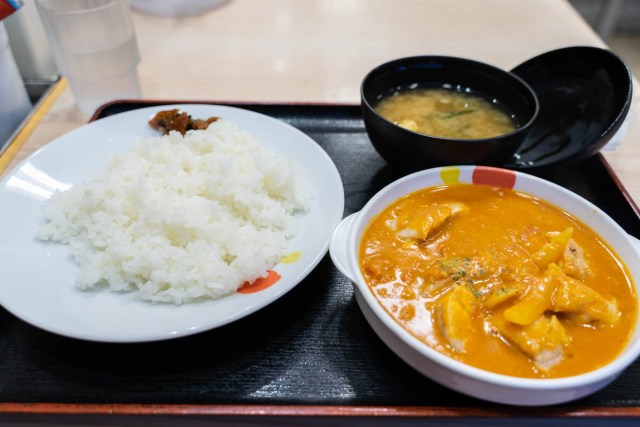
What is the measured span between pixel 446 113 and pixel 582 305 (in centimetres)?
119

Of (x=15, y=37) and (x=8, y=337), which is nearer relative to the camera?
(x=8, y=337)

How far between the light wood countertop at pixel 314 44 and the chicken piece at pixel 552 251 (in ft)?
3.81

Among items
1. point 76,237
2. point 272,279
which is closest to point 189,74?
point 76,237

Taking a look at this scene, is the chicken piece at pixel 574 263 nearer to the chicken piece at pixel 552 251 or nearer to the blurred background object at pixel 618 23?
the chicken piece at pixel 552 251

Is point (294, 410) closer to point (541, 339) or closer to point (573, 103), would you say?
point (541, 339)

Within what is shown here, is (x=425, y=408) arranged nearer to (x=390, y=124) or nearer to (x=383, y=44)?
(x=390, y=124)

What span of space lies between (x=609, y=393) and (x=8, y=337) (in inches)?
69.7

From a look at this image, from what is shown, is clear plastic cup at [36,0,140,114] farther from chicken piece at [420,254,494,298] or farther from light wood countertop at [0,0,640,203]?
chicken piece at [420,254,494,298]

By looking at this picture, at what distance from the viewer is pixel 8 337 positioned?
1449mm

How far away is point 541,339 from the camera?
1.20 metres

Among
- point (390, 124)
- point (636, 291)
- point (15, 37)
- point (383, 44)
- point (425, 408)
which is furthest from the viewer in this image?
point (383, 44)

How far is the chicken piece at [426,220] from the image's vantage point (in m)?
1.52

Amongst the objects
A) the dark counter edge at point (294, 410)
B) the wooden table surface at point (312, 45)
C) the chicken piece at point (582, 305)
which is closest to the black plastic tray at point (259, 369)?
the dark counter edge at point (294, 410)

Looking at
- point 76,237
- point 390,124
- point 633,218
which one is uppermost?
point 390,124
